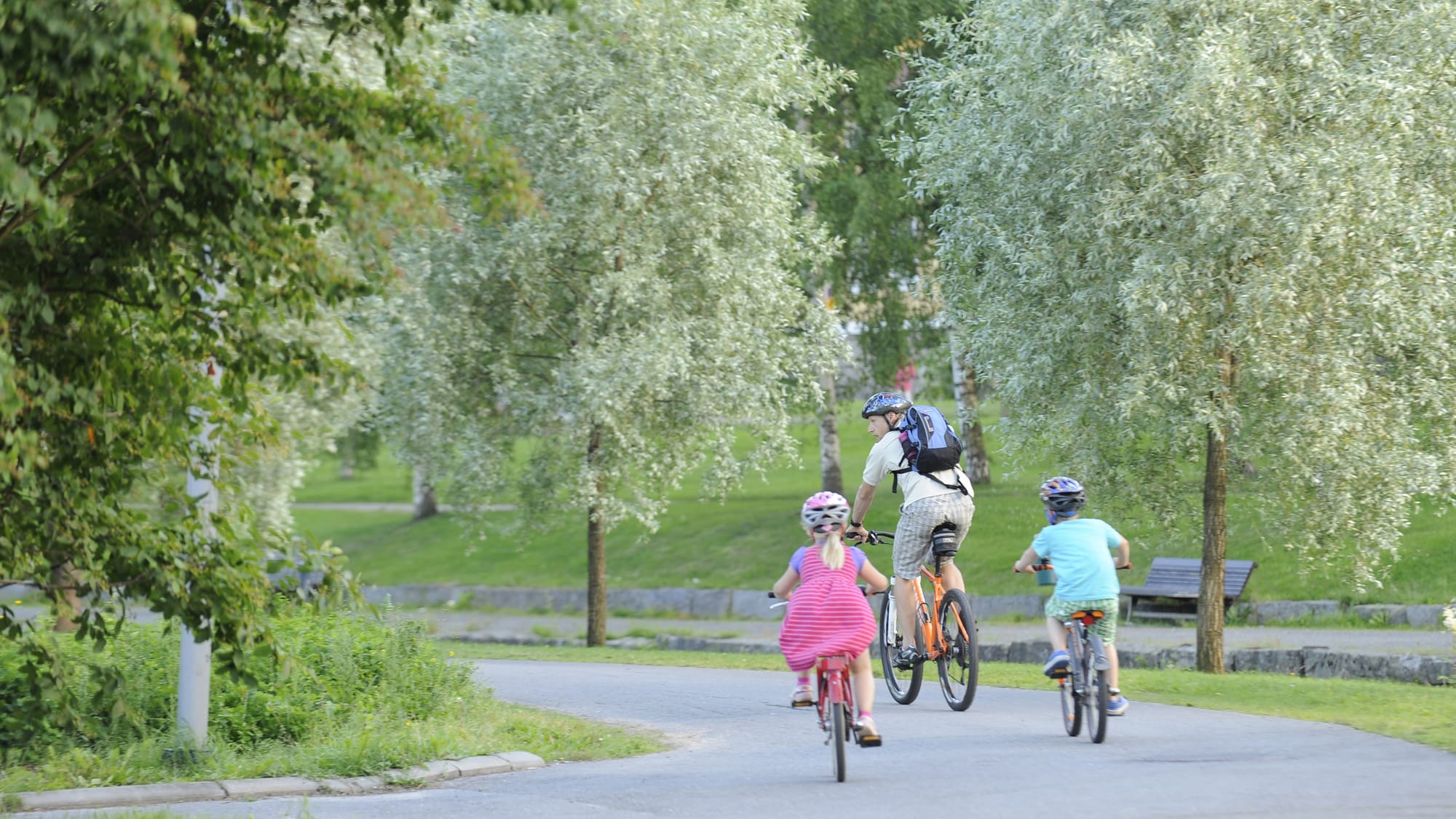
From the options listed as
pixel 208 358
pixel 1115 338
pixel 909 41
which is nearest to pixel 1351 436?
pixel 1115 338

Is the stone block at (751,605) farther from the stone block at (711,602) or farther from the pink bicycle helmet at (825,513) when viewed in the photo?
the pink bicycle helmet at (825,513)

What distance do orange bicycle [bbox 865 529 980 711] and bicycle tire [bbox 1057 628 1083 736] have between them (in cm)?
75

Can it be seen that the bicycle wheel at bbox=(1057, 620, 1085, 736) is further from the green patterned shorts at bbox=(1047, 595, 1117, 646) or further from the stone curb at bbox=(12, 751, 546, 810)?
the stone curb at bbox=(12, 751, 546, 810)

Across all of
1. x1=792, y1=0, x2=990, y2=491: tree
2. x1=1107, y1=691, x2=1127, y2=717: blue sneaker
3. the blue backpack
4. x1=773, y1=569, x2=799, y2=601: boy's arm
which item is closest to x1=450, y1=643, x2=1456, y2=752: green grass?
x1=1107, y1=691, x2=1127, y2=717: blue sneaker

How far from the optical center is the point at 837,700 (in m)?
8.02

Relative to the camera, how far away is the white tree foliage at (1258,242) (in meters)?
13.6

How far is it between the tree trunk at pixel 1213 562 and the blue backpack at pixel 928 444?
573 centimetres

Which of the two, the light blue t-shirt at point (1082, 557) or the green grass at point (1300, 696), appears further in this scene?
the green grass at point (1300, 696)

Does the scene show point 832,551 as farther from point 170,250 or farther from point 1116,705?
point 170,250

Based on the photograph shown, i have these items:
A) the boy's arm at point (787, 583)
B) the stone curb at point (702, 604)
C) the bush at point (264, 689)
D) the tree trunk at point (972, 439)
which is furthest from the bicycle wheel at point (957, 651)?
the tree trunk at point (972, 439)

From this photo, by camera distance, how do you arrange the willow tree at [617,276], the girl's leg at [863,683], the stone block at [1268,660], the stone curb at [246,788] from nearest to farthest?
the stone curb at [246,788] < the girl's leg at [863,683] < the stone block at [1268,660] < the willow tree at [617,276]

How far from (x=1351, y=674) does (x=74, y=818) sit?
39.7 feet

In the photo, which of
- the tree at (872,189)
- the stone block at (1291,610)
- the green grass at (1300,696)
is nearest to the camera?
the green grass at (1300,696)

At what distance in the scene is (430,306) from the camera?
19797mm
